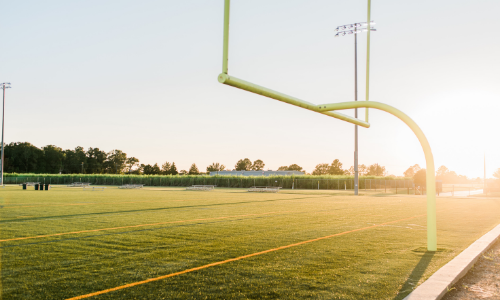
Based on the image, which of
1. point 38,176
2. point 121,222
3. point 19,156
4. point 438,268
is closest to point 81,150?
point 19,156

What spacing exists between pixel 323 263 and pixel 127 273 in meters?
3.10

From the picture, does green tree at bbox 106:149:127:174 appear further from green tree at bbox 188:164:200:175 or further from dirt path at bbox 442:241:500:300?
dirt path at bbox 442:241:500:300

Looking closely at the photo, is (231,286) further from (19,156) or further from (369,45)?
(19,156)

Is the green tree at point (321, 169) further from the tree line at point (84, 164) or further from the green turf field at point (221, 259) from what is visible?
the green turf field at point (221, 259)

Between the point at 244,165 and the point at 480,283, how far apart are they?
154 meters

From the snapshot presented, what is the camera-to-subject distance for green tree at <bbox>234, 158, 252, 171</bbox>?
522 ft

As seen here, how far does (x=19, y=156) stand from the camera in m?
116

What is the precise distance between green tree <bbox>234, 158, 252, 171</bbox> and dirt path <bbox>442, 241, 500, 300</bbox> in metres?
152

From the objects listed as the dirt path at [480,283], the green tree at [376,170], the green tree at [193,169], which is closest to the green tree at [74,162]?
the green tree at [193,169]

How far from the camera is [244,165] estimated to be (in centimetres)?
15938

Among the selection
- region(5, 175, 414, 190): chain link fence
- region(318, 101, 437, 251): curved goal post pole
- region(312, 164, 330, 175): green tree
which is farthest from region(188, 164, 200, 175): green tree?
region(318, 101, 437, 251): curved goal post pole

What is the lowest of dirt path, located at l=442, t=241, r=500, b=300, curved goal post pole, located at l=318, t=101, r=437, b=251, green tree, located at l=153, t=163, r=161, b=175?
dirt path, located at l=442, t=241, r=500, b=300

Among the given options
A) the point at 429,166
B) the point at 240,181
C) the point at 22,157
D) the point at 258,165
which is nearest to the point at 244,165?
the point at 258,165

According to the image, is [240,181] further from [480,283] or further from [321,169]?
[321,169]
